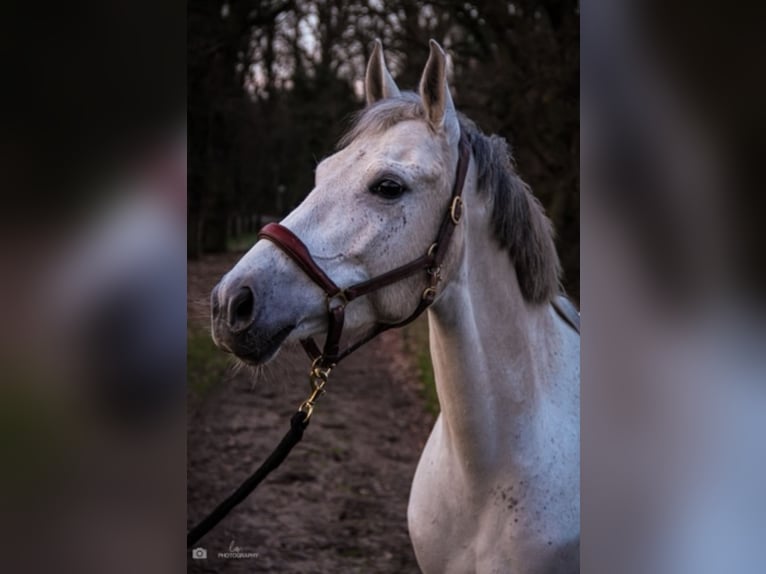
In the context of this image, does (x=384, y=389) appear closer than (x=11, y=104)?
No

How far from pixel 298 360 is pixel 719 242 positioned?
1.21 meters

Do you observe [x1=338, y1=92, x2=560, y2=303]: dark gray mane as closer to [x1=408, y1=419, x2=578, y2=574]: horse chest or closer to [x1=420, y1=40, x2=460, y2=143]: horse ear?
[x1=420, y1=40, x2=460, y2=143]: horse ear

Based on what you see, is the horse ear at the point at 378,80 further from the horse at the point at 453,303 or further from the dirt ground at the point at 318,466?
the dirt ground at the point at 318,466

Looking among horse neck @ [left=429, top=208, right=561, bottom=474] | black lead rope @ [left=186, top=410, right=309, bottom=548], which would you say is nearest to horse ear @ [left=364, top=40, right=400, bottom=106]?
horse neck @ [left=429, top=208, right=561, bottom=474]

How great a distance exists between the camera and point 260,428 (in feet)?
6.98

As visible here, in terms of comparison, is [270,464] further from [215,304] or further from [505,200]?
[505,200]

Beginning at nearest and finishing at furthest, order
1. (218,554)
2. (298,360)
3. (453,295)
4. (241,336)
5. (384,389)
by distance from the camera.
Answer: (241,336)
(453,295)
(218,554)
(298,360)
(384,389)

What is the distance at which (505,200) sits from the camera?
1.42 m

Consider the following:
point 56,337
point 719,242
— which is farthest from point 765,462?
point 56,337

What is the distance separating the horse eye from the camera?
1263mm

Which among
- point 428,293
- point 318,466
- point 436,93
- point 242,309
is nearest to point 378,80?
point 436,93

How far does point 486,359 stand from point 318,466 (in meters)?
0.90

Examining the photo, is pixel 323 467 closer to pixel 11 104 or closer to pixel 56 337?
pixel 56 337

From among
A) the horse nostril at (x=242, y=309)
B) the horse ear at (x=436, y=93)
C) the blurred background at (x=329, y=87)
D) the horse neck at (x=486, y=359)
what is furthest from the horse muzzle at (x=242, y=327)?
the blurred background at (x=329, y=87)
